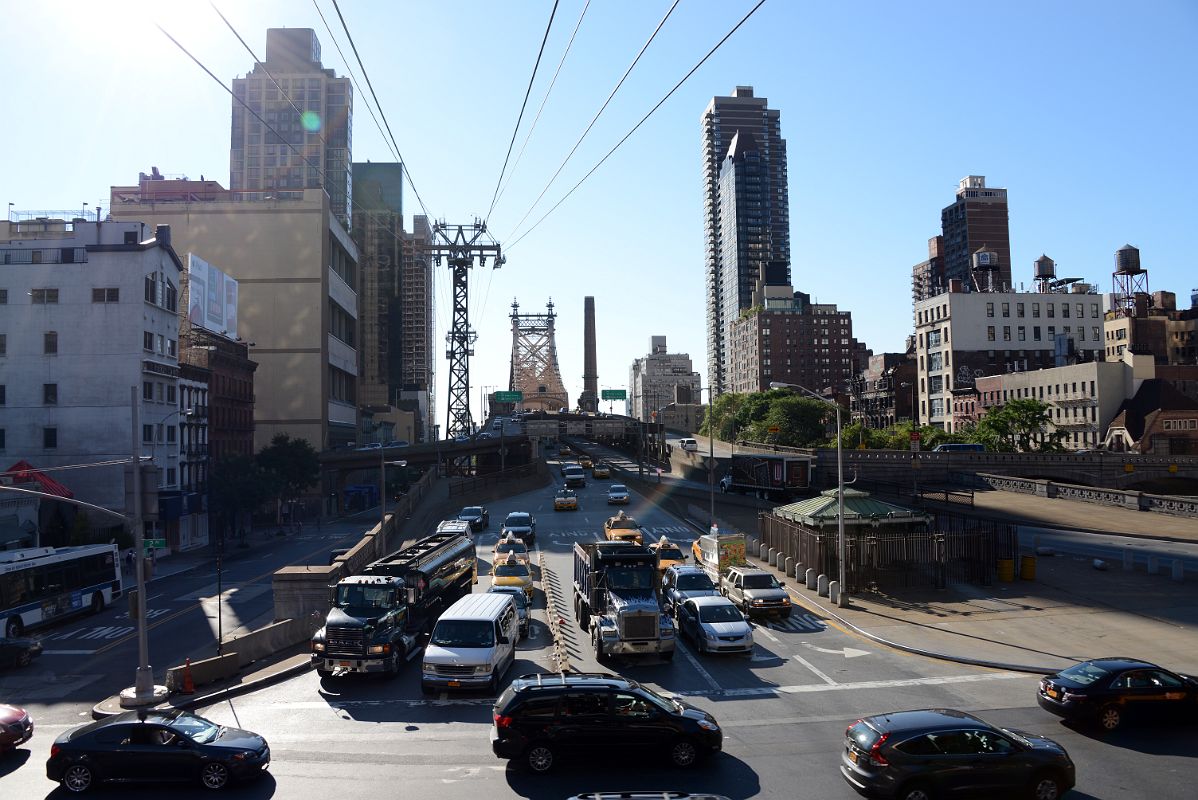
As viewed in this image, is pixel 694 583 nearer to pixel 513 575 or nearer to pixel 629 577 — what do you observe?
pixel 629 577

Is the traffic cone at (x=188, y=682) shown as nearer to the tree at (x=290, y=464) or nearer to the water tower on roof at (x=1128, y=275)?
the tree at (x=290, y=464)

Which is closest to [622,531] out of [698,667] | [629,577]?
[629,577]

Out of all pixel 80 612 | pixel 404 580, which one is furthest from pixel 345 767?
pixel 80 612

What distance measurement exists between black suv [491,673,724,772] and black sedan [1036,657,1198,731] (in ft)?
24.5

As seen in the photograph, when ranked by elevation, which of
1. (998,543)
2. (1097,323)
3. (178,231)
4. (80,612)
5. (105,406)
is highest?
(178,231)

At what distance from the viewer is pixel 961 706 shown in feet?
61.4

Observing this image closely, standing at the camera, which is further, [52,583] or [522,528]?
[522,528]

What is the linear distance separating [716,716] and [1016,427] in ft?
274

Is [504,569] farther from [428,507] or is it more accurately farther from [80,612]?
[428,507]

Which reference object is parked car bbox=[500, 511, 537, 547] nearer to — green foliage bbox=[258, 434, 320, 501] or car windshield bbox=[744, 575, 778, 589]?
car windshield bbox=[744, 575, 778, 589]

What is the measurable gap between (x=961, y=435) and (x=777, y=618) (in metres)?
80.9

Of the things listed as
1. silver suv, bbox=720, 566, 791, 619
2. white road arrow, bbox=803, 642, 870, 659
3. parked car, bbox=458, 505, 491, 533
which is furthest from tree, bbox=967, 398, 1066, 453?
white road arrow, bbox=803, 642, 870, 659

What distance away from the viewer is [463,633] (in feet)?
68.0

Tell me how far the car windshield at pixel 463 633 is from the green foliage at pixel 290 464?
61.8 meters
